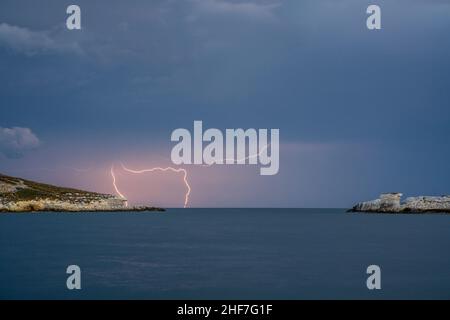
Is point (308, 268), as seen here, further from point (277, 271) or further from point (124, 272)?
point (124, 272)

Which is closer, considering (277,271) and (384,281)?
(384,281)

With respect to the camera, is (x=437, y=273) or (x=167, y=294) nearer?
(x=167, y=294)

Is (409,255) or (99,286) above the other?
(409,255)

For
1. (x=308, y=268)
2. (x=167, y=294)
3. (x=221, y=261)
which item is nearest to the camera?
(x=167, y=294)

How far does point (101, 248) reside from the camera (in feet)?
220

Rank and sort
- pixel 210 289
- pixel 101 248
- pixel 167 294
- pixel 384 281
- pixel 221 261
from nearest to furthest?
pixel 167 294, pixel 210 289, pixel 384 281, pixel 221 261, pixel 101 248

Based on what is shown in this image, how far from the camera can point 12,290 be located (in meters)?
35.4
